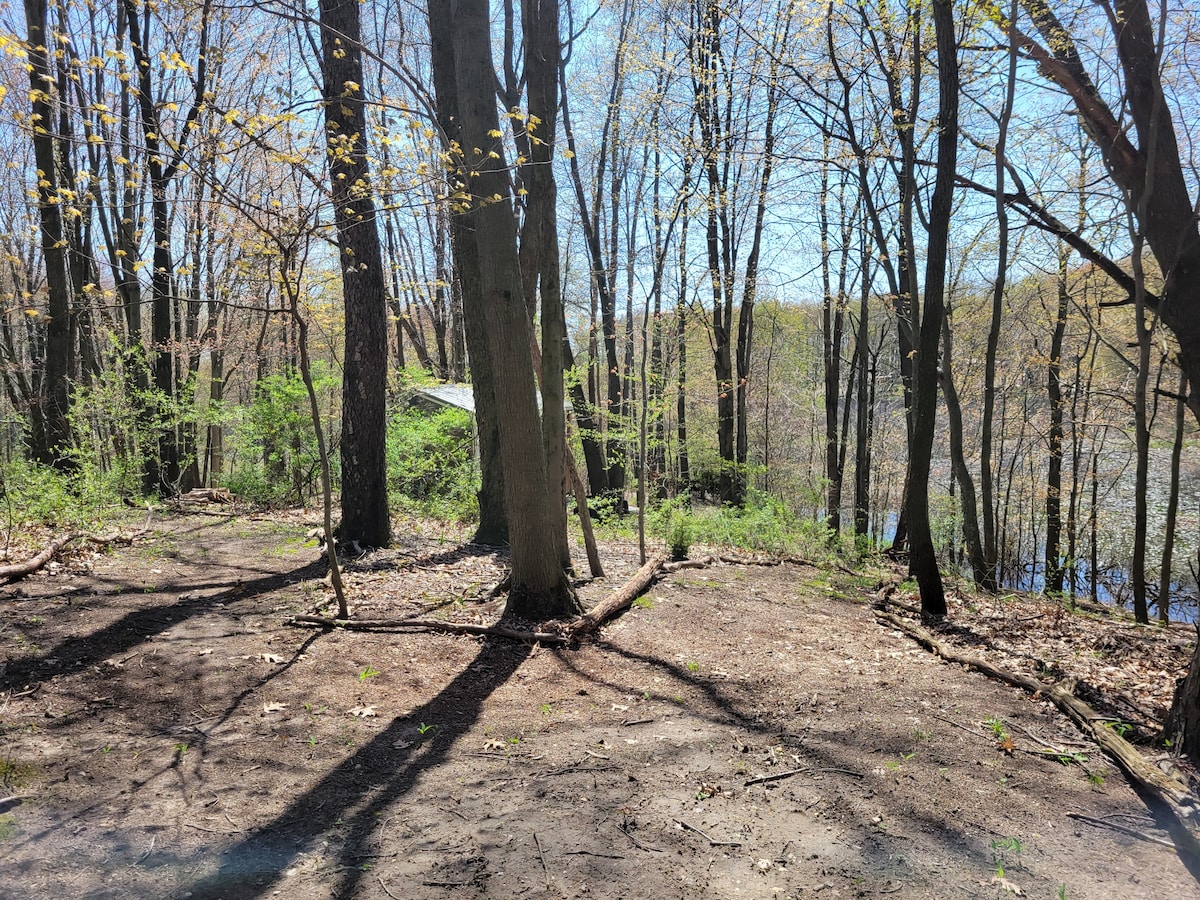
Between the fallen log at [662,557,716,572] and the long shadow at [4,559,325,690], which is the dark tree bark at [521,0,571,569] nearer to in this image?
the fallen log at [662,557,716,572]

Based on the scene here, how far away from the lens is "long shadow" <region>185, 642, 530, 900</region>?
2531 millimetres

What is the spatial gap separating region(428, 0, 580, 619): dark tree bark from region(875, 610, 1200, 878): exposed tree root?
12.0ft

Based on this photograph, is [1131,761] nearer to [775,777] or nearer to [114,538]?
[775,777]

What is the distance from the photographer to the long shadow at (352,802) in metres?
2.53

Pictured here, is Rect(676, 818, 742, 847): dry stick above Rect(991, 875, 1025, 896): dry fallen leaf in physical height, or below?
above

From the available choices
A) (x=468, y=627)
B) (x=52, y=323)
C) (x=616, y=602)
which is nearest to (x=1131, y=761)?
(x=616, y=602)

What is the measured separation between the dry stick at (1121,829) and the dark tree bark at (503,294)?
147 inches

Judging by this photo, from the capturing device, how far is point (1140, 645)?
5.98 metres

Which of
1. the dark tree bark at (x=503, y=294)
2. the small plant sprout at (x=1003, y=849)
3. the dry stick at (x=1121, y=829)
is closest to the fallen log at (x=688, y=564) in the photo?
the dark tree bark at (x=503, y=294)

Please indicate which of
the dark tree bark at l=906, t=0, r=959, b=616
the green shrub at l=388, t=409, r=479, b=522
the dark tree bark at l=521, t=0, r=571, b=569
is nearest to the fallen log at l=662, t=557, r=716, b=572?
the dark tree bark at l=521, t=0, r=571, b=569

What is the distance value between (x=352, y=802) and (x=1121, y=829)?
360cm

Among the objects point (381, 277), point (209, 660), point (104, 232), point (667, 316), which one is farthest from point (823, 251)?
point (104, 232)

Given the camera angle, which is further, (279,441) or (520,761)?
(279,441)

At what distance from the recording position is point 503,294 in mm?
5297
